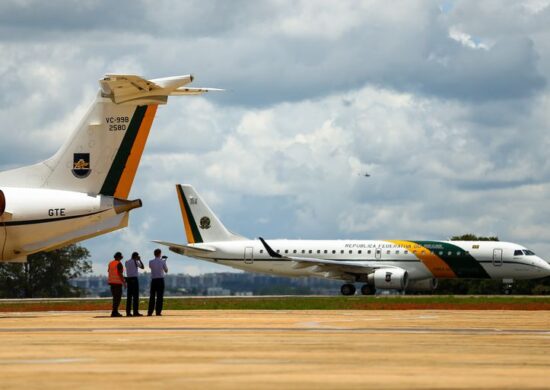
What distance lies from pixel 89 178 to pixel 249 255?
4467 cm

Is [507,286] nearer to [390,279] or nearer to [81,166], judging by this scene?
[390,279]

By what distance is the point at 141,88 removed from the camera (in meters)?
35.1

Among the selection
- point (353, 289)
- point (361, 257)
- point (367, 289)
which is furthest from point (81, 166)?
point (353, 289)

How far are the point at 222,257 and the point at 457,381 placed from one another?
2645 inches

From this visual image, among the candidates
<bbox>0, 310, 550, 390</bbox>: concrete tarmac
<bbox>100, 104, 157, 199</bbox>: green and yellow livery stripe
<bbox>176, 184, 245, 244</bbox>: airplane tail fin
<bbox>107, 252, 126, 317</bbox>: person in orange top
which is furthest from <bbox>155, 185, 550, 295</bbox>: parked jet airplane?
<bbox>0, 310, 550, 390</bbox>: concrete tarmac

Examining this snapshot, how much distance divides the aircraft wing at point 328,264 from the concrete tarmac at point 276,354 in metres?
44.7

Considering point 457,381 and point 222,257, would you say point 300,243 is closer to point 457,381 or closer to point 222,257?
point 222,257

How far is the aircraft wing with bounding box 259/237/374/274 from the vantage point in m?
75.0

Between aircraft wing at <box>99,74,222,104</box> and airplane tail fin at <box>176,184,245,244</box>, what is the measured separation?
46959 mm

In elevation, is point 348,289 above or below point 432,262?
below

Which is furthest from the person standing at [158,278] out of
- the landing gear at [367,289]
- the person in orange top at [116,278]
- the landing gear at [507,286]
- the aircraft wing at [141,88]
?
the landing gear at [507,286]

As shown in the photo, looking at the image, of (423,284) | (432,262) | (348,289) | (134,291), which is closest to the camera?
(134,291)

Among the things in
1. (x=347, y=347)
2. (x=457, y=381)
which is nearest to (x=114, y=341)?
(x=347, y=347)

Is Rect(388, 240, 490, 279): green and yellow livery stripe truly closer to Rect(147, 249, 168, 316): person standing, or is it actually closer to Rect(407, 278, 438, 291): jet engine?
Rect(407, 278, 438, 291): jet engine
